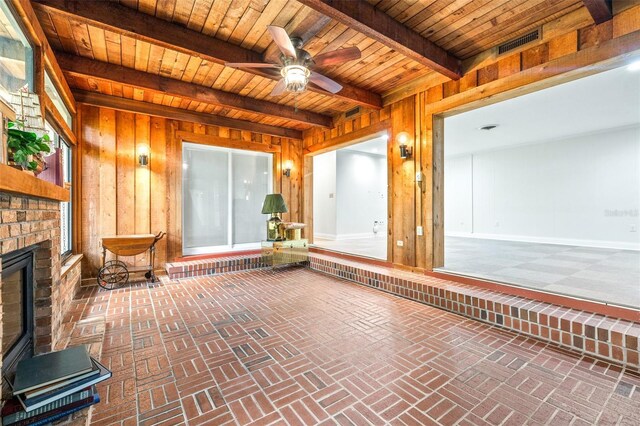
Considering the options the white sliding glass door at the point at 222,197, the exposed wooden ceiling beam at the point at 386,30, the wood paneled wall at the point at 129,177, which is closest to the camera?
the exposed wooden ceiling beam at the point at 386,30

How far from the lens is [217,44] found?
9.45 feet

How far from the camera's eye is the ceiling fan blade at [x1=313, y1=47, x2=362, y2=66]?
2.46 m

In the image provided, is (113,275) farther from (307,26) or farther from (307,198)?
(307,26)

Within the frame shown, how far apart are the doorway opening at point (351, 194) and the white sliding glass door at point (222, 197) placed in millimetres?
2275

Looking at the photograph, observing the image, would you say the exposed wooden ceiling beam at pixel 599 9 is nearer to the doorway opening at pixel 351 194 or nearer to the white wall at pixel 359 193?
the doorway opening at pixel 351 194

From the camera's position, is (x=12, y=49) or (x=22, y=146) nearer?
(x=22, y=146)

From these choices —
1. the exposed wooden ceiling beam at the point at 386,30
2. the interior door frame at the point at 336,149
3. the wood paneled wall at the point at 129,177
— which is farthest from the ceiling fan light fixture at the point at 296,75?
the wood paneled wall at the point at 129,177

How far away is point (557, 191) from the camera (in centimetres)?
691

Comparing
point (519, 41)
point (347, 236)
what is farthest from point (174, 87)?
point (347, 236)

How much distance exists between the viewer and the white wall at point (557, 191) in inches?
238

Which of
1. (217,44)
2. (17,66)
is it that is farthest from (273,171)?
(17,66)

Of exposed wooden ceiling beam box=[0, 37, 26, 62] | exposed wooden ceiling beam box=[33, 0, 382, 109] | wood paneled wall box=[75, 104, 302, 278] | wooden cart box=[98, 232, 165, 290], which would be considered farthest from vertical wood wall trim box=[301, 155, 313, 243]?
exposed wooden ceiling beam box=[0, 37, 26, 62]

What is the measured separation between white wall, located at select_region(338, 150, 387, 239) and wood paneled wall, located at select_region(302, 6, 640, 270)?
106 inches

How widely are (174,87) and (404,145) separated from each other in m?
3.25
